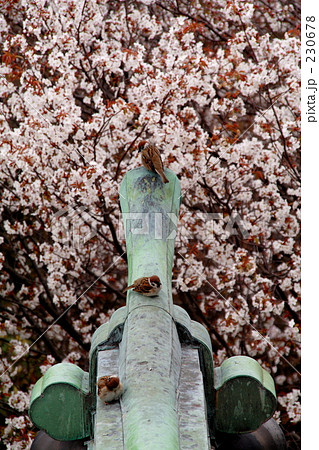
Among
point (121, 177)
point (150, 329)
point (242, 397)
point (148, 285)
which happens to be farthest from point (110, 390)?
point (121, 177)

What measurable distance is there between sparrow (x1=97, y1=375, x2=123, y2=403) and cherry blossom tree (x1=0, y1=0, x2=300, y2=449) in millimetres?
4886

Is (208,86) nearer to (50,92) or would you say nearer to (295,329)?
(50,92)

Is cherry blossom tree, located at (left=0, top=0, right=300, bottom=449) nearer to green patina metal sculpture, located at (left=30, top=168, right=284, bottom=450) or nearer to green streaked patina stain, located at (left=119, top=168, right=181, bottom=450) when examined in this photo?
green streaked patina stain, located at (left=119, top=168, right=181, bottom=450)

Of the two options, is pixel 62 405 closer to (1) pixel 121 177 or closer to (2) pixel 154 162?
(2) pixel 154 162

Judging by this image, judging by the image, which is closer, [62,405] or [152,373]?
[152,373]

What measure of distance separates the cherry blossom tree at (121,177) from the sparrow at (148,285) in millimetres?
4439

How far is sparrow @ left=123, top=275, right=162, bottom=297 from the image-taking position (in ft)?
8.54

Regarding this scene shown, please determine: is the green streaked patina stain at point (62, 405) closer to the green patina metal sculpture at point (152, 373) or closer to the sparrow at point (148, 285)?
the green patina metal sculpture at point (152, 373)

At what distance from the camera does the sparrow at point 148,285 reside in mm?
2602

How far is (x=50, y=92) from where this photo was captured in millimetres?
7453

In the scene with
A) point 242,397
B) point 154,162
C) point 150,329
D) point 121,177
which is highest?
point 121,177

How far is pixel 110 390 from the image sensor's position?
87.4 inches

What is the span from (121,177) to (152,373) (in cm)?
573

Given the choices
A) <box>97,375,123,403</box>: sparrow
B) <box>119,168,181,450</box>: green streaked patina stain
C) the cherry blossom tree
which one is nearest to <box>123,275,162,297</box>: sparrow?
<box>119,168,181,450</box>: green streaked patina stain
